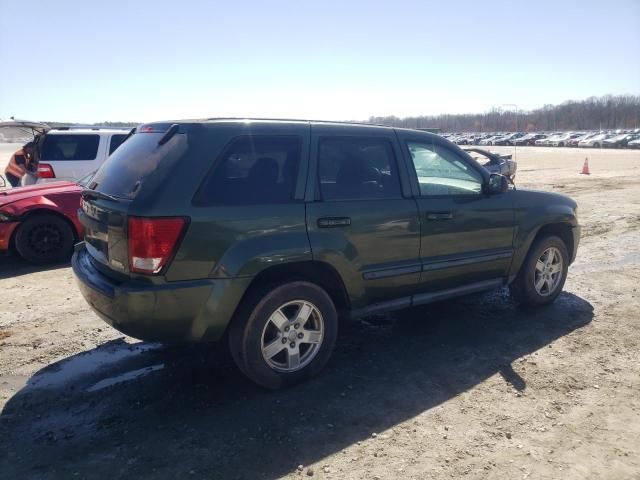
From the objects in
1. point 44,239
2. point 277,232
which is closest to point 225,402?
point 277,232

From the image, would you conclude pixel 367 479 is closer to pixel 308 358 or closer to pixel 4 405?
pixel 308 358

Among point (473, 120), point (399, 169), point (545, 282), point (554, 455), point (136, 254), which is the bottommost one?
point (554, 455)

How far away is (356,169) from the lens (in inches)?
150

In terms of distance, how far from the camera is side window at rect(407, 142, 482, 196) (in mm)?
4160

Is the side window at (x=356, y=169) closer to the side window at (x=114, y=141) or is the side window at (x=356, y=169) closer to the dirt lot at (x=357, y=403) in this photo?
the dirt lot at (x=357, y=403)

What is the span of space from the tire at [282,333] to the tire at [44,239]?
4.72m

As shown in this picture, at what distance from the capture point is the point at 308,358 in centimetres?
363

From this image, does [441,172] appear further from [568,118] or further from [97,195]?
[568,118]

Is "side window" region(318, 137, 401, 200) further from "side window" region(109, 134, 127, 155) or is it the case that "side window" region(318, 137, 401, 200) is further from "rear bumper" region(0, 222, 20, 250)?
"side window" region(109, 134, 127, 155)

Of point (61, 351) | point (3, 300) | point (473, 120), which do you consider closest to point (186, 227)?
point (61, 351)

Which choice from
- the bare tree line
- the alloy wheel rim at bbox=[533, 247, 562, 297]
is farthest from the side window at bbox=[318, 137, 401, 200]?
the bare tree line

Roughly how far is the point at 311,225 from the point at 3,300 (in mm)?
4050

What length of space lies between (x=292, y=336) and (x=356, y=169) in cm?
138

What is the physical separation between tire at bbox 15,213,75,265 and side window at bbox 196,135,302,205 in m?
4.79
